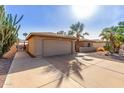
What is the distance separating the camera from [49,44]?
485 inches

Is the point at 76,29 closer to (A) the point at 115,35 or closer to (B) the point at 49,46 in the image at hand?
(A) the point at 115,35

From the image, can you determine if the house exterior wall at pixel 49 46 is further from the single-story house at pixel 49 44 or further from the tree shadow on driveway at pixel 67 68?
the tree shadow on driveway at pixel 67 68

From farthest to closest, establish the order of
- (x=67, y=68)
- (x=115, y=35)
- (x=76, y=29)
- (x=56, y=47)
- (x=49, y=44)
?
(x=76, y=29) → (x=115, y=35) → (x=56, y=47) → (x=49, y=44) → (x=67, y=68)

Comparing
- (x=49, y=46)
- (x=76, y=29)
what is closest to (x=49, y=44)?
(x=49, y=46)

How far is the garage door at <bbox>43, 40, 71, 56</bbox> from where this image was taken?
1201 cm

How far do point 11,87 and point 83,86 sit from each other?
2.71 meters

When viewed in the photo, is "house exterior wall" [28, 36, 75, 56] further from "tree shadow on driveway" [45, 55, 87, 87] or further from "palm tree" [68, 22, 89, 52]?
"palm tree" [68, 22, 89, 52]

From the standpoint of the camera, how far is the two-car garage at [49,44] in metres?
11.4

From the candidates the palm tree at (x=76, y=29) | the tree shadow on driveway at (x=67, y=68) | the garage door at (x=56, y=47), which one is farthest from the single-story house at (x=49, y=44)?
the palm tree at (x=76, y=29)

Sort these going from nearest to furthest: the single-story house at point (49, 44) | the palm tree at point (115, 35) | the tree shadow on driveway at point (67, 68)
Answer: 1. the tree shadow on driveway at point (67, 68)
2. the single-story house at point (49, 44)
3. the palm tree at point (115, 35)

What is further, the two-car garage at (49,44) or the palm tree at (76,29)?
the palm tree at (76,29)

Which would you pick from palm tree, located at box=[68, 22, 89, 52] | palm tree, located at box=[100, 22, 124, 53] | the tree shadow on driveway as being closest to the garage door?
the tree shadow on driveway

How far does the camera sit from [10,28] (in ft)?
32.1

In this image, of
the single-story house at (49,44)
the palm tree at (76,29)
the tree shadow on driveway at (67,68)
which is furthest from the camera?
the palm tree at (76,29)
